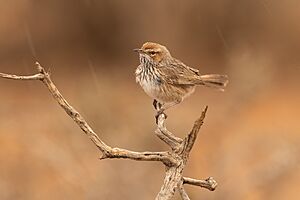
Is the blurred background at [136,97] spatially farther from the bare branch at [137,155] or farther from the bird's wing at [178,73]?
the bare branch at [137,155]

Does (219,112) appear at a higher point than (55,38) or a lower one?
lower

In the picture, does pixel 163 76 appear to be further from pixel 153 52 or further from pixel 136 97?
pixel 136 97

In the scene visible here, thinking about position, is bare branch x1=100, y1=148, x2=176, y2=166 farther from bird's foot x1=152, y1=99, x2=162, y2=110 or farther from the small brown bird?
bird's foot x1=152, y1=99, x2=162, y2=110

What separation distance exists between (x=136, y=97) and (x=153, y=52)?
632 centimetres

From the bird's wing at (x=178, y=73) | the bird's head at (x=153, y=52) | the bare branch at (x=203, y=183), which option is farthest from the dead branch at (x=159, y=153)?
the bird's head at (x=153, y=52)

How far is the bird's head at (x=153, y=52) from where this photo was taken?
337cm

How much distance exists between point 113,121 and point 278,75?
4.33 metres

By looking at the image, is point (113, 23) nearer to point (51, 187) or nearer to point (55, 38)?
point (55, 38)

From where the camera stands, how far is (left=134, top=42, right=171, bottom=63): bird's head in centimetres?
337

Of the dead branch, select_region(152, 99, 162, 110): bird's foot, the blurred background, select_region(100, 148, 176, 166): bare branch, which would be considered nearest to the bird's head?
select_region(152, 99, 162, 110): bird's foot

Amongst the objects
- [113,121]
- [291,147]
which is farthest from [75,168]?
[291,147]

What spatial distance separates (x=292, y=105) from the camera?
10.2m

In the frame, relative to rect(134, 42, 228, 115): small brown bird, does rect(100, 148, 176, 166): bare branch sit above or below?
below

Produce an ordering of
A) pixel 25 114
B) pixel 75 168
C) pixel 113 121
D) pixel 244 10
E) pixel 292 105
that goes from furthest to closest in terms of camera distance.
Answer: pixel 244 10 → pixel 292 105 → pixel 25 114 → pixel 113 121 → pixel 75 168
